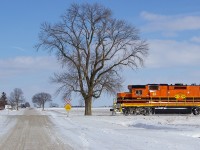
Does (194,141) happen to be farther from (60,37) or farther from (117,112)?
(117,112)

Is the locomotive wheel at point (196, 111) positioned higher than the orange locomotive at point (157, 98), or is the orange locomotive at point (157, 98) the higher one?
the orange locomotive at point (157, 98)

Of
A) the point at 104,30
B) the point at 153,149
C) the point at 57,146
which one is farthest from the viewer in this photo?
the point at 104,30

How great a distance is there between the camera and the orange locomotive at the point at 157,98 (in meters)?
49.4

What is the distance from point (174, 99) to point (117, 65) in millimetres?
8414

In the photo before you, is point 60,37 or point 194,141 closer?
point 194,141

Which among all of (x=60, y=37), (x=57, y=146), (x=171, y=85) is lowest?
(x=57, y=146)

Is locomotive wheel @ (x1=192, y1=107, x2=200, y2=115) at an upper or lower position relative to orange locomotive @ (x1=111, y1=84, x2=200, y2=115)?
lower

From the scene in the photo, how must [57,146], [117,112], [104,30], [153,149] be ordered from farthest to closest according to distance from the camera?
1. [117,112]
2. [104,30]
3. [57,146]
4. [153,149]

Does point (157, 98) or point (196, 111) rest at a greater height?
point (157, 98)

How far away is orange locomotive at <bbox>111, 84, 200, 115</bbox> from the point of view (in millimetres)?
49375

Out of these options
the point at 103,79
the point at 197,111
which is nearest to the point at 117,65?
the point at 103,79

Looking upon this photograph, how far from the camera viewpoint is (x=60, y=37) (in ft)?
158

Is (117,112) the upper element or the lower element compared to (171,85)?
lower

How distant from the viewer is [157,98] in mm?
49562
